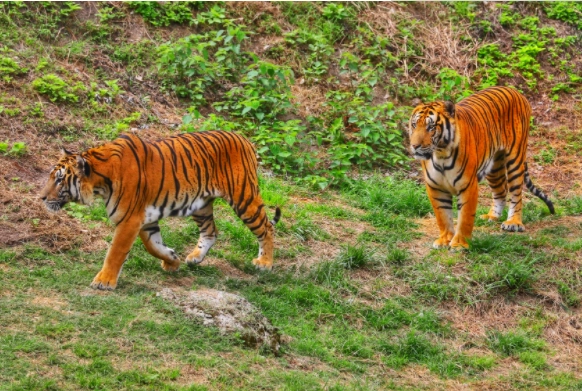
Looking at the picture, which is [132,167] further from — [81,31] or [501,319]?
[81,31]

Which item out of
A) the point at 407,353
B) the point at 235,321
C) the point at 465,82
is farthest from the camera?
the point at 465,82

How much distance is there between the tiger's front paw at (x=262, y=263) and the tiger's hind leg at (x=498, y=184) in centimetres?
311

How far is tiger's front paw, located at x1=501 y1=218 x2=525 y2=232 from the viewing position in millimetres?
9516

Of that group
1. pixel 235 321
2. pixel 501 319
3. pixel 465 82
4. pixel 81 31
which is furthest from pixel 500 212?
pixel 81 31

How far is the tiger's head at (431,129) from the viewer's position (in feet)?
27.3

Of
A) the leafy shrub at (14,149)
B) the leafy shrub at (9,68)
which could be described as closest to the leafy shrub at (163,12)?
the leafy shrub at (9,68)

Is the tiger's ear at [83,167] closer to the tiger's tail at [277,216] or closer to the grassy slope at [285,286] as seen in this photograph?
the grassy slope at [285,286]

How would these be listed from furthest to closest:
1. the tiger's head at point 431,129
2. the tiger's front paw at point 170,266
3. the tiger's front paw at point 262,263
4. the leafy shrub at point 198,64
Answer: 1. the leafy shrub at point 198,64
2. the tiger's head at point 431,129
3. the tiger's front paw at point 262,263
4. the tiger's front paw at point 170,266

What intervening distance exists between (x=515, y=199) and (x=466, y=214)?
1224mm

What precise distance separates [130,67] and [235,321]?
5.88 metres

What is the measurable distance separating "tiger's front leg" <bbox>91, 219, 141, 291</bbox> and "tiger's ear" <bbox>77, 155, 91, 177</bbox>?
0.51 metres

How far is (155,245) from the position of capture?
24.5ft

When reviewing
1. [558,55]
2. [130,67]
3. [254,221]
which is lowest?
[254,221]

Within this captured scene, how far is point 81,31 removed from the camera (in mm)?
11609
